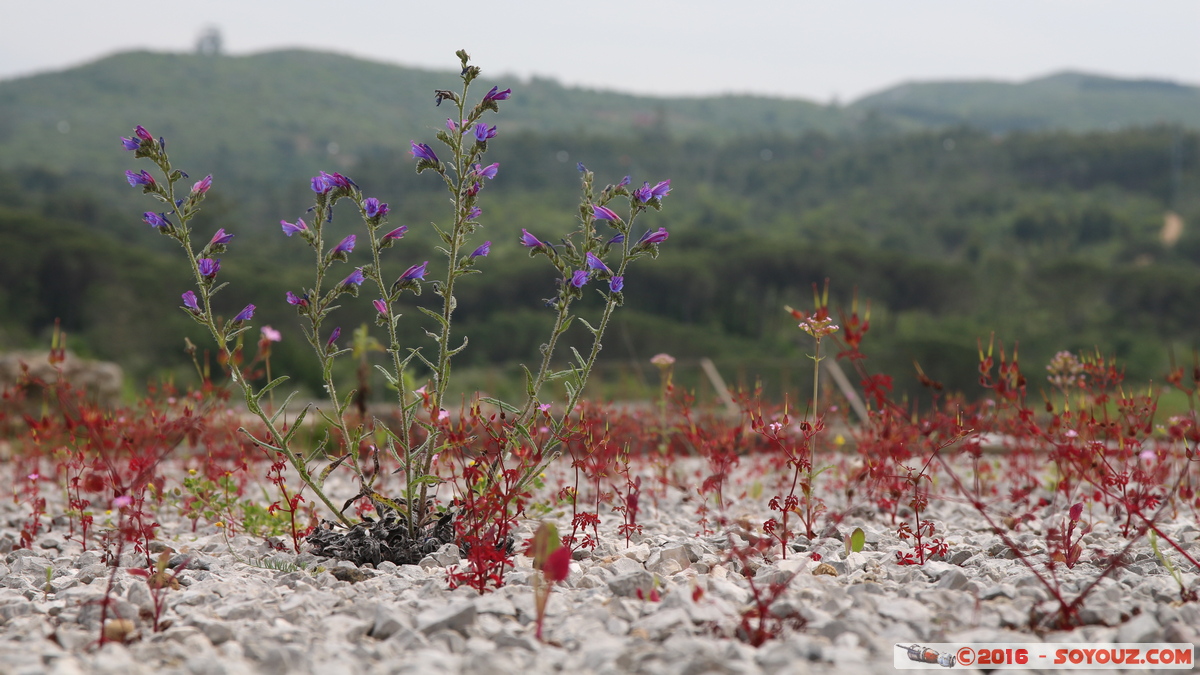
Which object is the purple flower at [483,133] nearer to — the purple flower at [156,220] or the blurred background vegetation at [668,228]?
the purple flower at [156,220]

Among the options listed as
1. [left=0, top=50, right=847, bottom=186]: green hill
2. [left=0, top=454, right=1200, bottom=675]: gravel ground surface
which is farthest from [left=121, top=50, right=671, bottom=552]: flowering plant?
[left=0, top=50, right=847, bottom=186]: green hill

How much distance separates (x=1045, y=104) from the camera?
91312 mm

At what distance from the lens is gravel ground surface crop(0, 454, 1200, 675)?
1753 mm

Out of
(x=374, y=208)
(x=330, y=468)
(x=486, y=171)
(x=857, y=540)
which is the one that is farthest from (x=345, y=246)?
(x=857, y=540)

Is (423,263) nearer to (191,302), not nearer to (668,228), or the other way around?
(191,302)

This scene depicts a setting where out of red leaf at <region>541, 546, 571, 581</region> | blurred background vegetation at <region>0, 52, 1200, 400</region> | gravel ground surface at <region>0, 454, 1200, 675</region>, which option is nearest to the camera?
gravel ground surface at <region>0, 454, 1200, 675</region>

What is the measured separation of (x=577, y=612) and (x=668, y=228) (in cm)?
3359

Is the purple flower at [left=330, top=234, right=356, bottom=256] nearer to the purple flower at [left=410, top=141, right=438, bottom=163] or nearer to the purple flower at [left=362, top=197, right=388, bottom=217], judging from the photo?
the purple flower at [left=362, top=197, right=388, bottom=217]

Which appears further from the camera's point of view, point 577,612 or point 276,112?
point 276,112

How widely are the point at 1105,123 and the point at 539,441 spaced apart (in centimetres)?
9117

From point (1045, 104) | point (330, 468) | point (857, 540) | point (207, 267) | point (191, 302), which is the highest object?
point (1045, 104)

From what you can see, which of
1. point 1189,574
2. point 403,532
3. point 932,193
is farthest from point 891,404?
point 932,193

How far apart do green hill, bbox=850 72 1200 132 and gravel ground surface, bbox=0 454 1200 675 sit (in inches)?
2773

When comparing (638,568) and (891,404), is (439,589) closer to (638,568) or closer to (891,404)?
(638,568)
